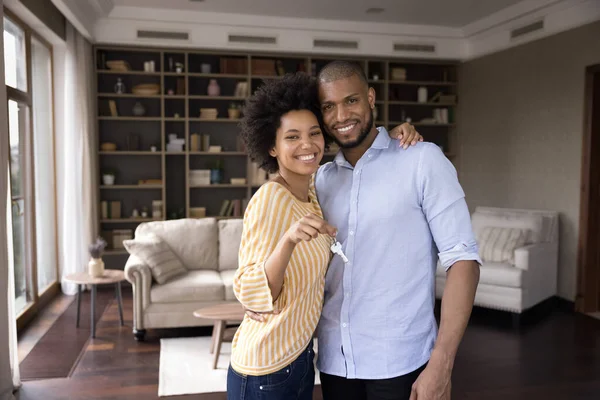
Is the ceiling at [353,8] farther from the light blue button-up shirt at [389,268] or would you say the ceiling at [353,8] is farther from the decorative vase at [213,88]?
the light blue button-up shirt at [389,268]

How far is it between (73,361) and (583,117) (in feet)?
16.3

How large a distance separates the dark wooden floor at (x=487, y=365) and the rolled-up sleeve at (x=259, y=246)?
87.6 inches

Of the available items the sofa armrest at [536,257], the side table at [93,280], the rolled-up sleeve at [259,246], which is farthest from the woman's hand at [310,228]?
the sofa armrest at [536,257]

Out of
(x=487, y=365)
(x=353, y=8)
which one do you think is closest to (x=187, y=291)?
(x=487, y=365)

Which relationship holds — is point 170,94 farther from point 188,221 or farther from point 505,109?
point 505,109

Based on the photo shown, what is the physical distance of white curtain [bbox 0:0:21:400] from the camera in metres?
3.21

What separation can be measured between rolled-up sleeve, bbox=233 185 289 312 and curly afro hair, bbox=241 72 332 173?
0.76 ft

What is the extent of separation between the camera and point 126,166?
6.93 meters

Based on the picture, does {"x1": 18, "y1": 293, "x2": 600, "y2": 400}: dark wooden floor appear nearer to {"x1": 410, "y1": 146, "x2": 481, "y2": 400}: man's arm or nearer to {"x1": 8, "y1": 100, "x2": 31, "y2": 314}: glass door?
{"x1": 8, "y1": 100, "x2": 31, "y2": 314}: glass door

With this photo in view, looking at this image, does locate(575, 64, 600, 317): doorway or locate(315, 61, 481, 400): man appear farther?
locate(575, 64, 600, 317): doorway

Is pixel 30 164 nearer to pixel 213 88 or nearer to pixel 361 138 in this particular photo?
pixel 213 88

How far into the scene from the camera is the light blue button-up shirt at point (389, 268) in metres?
1.46

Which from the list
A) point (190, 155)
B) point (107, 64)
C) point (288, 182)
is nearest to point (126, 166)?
point (190, 155)

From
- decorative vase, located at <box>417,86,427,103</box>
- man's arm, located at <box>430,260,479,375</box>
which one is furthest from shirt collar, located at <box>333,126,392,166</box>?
decorative vase, located at <box>417,86,427,103</box>
